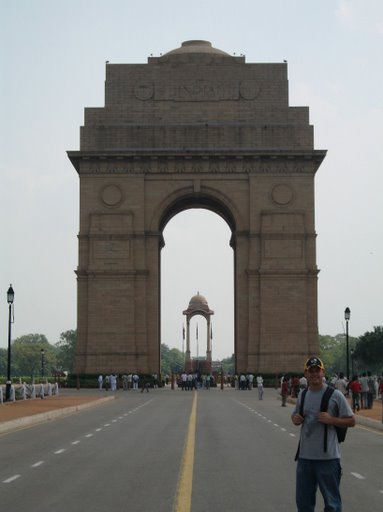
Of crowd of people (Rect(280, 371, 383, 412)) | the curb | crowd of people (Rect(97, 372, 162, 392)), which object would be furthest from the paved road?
crowd of people (Rect(97, 372, 162, 392))

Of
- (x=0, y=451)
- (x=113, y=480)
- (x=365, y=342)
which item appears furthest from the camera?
(x=365, y=342)

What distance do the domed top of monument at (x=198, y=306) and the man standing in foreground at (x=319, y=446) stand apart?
127420 millimetres

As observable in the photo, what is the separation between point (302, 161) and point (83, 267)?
57.9 feet

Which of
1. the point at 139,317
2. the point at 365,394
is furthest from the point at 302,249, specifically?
the point at 365,394

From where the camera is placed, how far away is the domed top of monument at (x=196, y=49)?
7494 centimetres

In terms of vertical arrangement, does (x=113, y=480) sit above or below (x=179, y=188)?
below

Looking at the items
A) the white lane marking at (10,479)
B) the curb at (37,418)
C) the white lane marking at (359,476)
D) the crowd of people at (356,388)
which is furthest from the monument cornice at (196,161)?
the white lane marking at (10,479)

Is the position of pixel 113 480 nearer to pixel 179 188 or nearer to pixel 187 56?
pixel 179 188

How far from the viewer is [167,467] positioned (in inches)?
685

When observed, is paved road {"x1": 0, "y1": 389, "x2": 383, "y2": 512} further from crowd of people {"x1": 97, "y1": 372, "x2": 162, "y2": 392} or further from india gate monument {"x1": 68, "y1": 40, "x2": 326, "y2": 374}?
india gate monument {"x1": 68, "y1": 40, "x2": 326, "y2": 374}

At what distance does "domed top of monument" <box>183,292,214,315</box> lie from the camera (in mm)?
136750

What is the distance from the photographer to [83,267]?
70.5m

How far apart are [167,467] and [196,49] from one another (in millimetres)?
61178

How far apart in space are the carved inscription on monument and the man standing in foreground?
65424 mm
